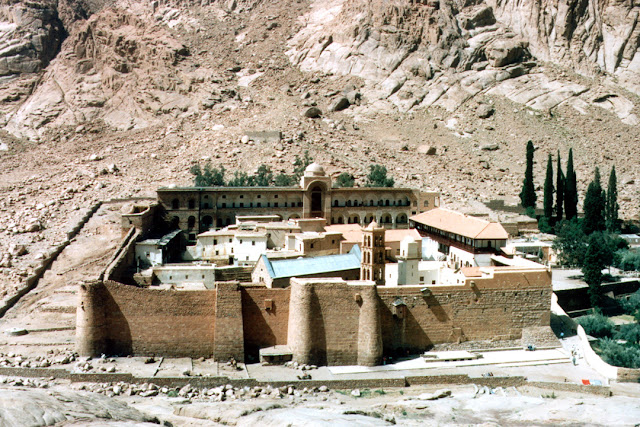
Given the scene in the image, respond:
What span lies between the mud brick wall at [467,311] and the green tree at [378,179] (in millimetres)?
25367

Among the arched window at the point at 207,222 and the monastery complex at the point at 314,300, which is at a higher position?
the arched window at the point at 207,222

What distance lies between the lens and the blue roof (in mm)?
34406

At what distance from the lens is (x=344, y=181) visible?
58.6 m

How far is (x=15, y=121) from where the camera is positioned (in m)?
87.9

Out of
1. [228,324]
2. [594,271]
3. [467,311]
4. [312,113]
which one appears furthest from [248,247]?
[312,113]

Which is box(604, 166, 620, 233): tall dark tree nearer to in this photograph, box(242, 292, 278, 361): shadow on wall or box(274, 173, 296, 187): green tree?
box(274, 173, 296, 187): green tree

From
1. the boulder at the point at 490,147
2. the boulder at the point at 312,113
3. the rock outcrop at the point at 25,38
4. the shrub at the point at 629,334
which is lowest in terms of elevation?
the shrub at the point at 629,334

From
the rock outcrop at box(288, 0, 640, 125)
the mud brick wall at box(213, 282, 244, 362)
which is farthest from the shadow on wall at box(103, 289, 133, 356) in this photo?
the rock outcrop at box(288, 0, 640, 125)

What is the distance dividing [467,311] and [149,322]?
14.1 metres

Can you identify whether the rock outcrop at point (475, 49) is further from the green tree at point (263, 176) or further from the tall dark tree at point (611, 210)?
the green tree at point (263, 176)

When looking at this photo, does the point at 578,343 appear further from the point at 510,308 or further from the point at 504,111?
the point at 504,111

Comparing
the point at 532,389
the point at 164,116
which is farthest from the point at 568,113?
the point at 532,389

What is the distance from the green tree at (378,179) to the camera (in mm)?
58875

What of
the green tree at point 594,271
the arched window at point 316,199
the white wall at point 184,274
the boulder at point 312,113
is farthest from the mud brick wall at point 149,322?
the boulder at point 312,113
